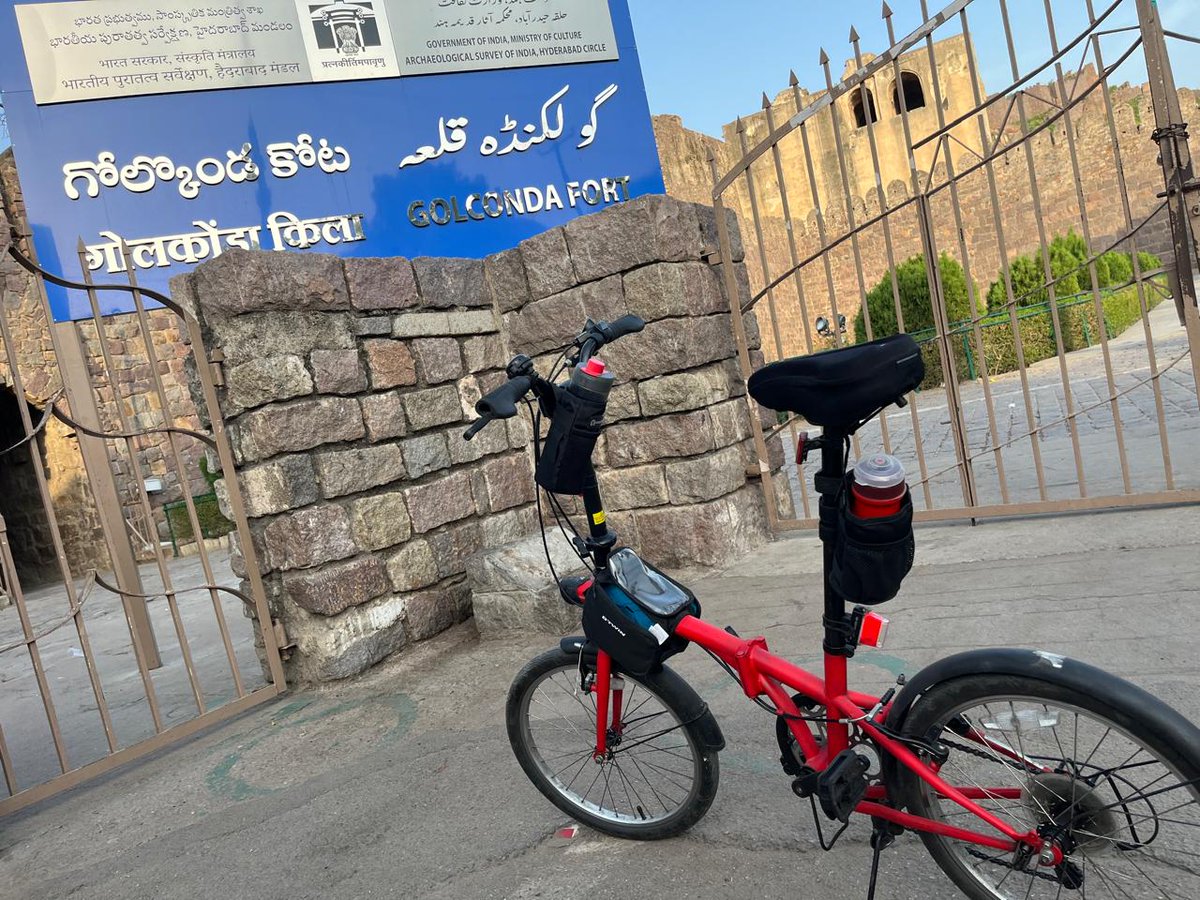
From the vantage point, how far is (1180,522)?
3.93m

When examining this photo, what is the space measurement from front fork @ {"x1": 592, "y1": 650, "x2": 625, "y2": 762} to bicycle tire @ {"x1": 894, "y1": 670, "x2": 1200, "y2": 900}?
0.74 m

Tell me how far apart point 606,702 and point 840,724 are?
649mm

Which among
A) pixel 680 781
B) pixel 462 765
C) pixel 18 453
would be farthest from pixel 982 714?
pixel 18 453

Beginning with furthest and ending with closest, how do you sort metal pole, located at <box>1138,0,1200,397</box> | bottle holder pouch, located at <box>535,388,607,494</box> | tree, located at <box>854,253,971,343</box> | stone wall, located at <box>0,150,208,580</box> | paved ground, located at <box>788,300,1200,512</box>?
tree, located at <box>854,253,971,343</box> → stone wall, located at <box>0,150,208,580</box> → paved ground, located at <box>788,300,1200,512</box> → metal pole, located at <box>1138,0,1200,397</box> → bottle holder pouch, located at <box>535,388,607,494</box>

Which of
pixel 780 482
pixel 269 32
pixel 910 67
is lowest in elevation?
pixel 780 482

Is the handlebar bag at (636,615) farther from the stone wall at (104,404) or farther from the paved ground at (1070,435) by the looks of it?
the stone wall at (104,404)

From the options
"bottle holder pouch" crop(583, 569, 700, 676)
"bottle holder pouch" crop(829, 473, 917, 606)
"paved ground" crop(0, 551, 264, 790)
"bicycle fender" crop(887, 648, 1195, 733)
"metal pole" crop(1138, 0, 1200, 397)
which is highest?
"metal pole" crop(1138, 0, 1200, 397)

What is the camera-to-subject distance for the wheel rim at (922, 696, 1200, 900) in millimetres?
1629

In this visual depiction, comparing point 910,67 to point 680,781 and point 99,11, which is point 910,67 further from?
point 680,781

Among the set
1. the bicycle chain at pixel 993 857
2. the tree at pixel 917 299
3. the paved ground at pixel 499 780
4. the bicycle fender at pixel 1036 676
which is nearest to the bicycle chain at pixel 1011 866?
the bicycle chain at pixel 993 857

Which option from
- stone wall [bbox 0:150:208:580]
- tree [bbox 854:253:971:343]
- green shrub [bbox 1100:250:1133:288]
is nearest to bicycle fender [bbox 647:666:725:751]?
stone wall [bbox 0:150:208:580]

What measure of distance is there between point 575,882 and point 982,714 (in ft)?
3.52

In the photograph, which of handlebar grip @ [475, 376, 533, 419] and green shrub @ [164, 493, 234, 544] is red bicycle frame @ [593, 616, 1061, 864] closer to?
handlebar grip @ [475, 376, 533, 419]

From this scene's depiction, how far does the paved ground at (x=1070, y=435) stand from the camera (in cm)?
504
